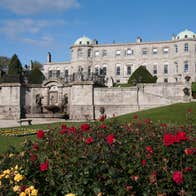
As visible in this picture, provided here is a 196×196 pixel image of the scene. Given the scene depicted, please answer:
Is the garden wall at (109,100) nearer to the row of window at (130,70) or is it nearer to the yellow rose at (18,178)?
the yellow rose at (18,178)

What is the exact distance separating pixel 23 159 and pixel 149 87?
33.4 metres

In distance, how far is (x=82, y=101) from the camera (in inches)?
1398

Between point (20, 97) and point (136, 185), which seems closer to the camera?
point (136, 185)

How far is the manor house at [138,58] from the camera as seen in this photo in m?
71.6

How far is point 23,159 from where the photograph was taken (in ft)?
20.2

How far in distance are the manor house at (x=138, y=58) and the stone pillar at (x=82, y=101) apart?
1456 inches

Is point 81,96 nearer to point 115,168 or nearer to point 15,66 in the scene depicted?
point 15,66

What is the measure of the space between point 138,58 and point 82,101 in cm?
4346

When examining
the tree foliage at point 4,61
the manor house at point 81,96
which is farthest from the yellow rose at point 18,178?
the tree foliage at point 4,61

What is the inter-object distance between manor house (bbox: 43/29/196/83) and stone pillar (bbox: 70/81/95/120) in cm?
3697

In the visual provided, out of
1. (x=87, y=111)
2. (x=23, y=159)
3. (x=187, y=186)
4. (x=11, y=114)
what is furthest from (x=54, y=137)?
(x=11, y=114)

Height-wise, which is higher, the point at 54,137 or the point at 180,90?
the point at 180,90

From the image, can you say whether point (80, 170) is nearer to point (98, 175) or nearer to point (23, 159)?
point (98, 175)

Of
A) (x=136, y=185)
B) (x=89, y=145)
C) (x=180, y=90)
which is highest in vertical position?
(x=180, y=90)
